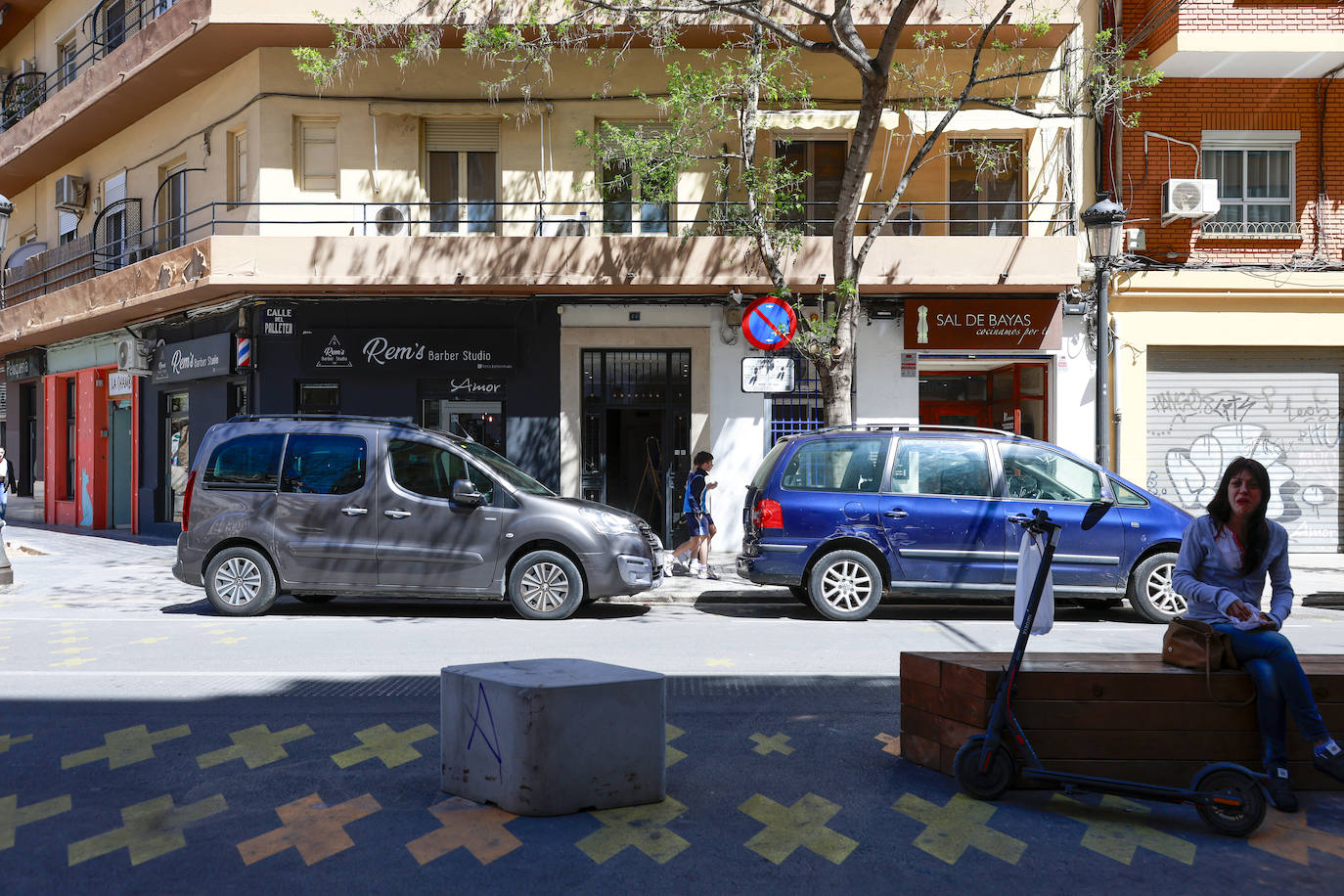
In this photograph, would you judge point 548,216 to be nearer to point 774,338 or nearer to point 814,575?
point 774,338

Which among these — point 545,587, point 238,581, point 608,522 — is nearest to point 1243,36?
Answer: point 608,522

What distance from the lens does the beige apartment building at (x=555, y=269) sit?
15266 mm

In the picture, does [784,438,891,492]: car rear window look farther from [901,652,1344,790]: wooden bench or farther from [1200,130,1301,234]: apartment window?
[1200,130,1301,234]: apartment window

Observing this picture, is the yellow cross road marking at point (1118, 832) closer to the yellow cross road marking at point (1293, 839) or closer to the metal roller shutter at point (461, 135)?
the yellow cross road marking at point (1293, 839)

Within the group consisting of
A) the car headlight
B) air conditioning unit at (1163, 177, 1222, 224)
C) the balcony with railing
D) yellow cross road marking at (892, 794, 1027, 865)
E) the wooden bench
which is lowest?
yellow cross road marking at (892, 794, 1027, 865)

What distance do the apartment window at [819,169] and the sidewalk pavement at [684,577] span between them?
5.56m

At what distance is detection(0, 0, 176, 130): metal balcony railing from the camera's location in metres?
19.6

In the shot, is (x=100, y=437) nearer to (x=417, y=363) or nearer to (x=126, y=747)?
(x=417, y=363)

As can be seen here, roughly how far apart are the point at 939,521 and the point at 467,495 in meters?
4.60

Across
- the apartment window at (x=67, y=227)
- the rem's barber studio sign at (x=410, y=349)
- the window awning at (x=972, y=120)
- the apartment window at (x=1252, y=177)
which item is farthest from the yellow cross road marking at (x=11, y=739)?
the apartment window at (x=67, y=227)

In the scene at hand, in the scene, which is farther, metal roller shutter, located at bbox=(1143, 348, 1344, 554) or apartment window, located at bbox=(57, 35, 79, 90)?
apartment window, located at bbox=(57, 35, 79, 90)

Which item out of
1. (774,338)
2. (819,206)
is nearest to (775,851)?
(774,338)

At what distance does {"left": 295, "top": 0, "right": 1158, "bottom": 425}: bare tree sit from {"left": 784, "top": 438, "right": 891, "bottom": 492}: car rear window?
184cm

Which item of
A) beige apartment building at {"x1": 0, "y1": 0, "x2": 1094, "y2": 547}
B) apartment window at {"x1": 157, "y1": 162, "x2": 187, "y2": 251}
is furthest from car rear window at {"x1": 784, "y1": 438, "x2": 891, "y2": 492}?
apartment window at {"x1": 157, "y1": 162, "x2": 187, "y2": 251}
